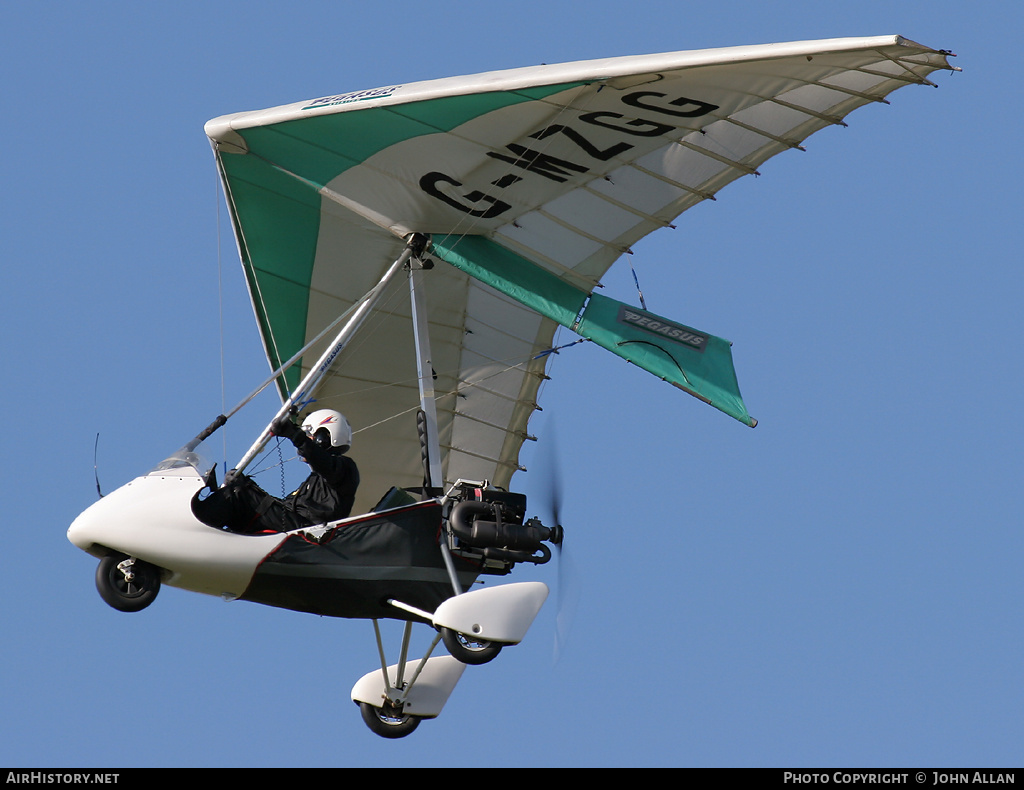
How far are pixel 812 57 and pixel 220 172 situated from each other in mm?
6590

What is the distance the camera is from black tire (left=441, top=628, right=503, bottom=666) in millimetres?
16484

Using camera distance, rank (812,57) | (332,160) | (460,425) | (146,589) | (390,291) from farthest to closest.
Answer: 1. (460,425)
2. (390,291)
3. (332,160)
4. (146,589)
5. (812,57)

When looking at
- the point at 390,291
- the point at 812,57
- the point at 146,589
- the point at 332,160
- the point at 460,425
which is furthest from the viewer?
the point at 460,425

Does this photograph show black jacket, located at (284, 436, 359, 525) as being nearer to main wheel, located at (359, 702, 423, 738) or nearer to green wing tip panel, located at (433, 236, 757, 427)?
green wing tip panel, located at (433, 236, 757, 427)

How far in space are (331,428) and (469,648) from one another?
2.66 metres

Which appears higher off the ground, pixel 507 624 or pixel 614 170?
pixel 614 170

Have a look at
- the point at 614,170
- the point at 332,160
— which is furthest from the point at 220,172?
the point at 614,170

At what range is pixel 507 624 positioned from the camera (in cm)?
1652

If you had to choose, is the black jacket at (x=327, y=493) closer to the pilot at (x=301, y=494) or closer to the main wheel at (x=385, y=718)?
the pilot at (x=301, y=494)

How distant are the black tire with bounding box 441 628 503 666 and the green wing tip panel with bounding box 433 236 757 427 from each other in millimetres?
3194

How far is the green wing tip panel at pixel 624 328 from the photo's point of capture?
1755cm

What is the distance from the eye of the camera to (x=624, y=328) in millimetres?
17797

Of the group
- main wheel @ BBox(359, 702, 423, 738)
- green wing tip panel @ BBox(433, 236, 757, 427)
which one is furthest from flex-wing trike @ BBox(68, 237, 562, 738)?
main wheel @ BBox(359, 702, 423, 738)

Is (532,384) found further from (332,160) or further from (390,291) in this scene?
(332,160)
